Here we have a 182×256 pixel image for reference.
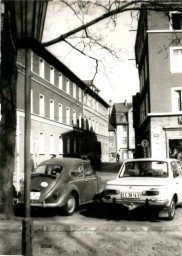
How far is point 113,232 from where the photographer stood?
23.0 feet

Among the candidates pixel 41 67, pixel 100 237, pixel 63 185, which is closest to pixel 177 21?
pixel 41 67

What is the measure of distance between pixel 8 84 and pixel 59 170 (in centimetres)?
291

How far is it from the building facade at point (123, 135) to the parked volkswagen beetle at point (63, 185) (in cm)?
6616

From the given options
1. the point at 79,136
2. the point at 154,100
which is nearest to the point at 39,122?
the point at 154,100

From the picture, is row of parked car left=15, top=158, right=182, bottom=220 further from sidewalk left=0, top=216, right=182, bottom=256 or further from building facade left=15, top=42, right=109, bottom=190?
building facade left=15, top=42, right=109, bottom=190

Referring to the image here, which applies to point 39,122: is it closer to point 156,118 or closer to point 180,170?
point 156,118

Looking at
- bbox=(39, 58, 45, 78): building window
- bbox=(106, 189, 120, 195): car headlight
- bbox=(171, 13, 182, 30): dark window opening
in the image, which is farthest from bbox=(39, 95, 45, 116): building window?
bbox=(106, 189, 120, 195): car headlight

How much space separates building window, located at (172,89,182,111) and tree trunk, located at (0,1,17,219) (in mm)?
18073

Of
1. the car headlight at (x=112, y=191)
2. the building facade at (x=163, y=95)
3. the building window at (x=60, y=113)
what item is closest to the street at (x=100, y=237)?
the car headlight at (x=112, y=191)

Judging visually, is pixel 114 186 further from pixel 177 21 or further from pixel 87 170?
pixel 177 21

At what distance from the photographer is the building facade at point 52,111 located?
24.8 m

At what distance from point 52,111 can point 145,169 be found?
75.3 ft

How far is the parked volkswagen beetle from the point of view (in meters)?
8.91

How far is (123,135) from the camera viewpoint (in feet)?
260
